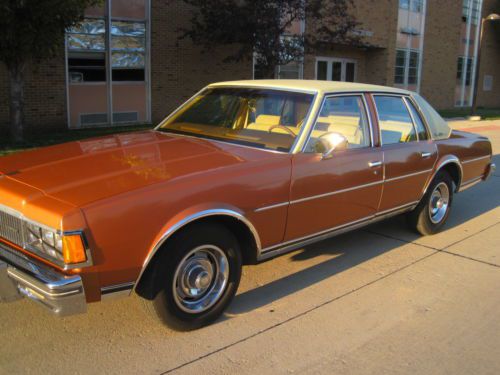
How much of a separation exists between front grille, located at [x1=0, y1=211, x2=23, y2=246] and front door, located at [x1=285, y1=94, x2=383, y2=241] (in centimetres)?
188

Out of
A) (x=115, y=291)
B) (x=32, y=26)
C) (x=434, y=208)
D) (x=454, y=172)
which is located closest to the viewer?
(x=115, y=291)

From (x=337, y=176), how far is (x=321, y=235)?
0.51 meters

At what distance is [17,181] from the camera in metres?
3.34

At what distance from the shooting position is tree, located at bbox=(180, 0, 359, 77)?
45.4 ft

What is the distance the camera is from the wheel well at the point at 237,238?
10.5 feet

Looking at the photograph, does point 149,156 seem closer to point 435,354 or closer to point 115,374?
point 115,374

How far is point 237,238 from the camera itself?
3.76 metres

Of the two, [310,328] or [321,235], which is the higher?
[321,235]

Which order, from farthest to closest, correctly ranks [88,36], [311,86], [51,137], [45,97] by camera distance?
[88,36] → [45,97] → [51,137] → [311,86]

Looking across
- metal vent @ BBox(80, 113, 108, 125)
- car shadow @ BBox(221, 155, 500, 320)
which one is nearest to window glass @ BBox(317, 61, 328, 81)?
metal vent @ BBox(80, 113, 108, 125)

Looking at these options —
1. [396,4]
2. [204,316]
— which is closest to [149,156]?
[204,316]

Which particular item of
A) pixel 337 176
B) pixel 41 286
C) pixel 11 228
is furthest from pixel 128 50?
→ pixel 41 286

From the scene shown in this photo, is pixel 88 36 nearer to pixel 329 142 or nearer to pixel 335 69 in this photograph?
pixel 329 142

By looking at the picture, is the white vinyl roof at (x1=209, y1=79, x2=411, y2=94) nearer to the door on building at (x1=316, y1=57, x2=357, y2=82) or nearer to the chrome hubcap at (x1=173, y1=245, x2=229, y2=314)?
the chrome hubcap at (x1=173, y1=245, x2=229, y2=314)
